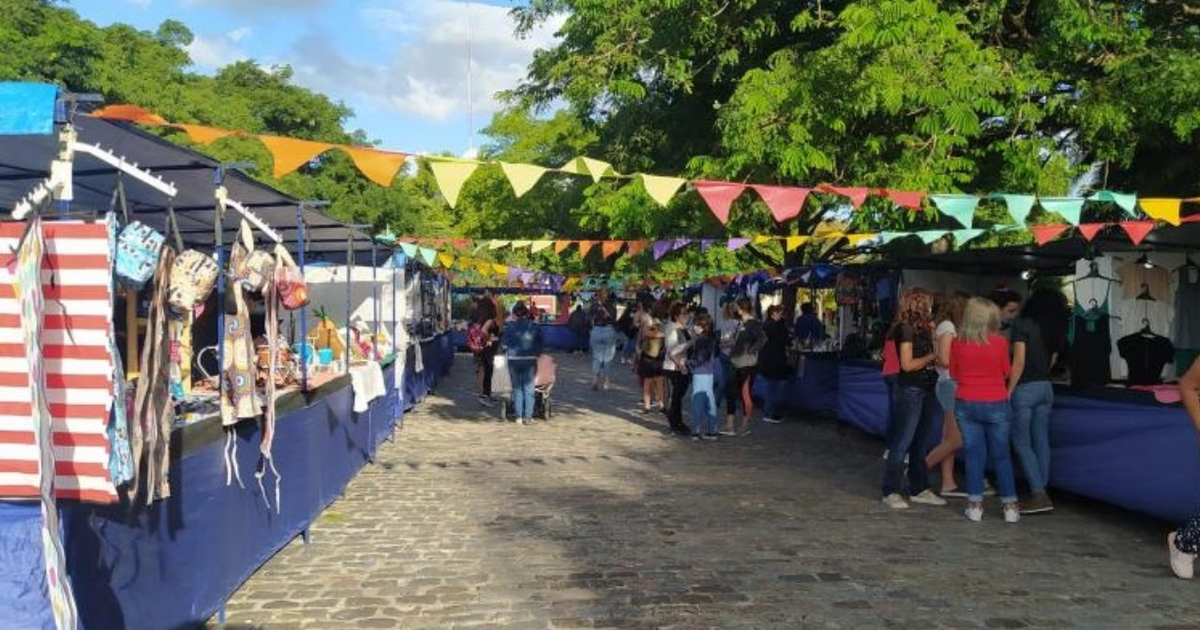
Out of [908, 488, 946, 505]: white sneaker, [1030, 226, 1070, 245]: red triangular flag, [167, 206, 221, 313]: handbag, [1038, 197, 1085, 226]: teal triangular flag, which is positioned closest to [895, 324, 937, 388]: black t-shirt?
[908, 488, 946, 505]: white sneaker

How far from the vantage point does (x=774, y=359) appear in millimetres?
13227

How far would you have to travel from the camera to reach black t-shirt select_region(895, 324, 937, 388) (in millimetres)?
7727

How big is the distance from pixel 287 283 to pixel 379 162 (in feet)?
3.27

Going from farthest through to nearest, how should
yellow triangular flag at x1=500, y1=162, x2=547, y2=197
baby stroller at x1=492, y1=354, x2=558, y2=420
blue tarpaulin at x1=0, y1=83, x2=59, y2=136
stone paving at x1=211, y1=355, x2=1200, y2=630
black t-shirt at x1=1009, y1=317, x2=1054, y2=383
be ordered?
baby stroller at x1=492, y1=354, x2=558, y2=420
black t-shirt at x1=1009, y1=317, x2=1054, y2=383
yellow triangular flag at x1=500, y1=162, x2=547, y2=197
stone paving at x1=211, y1=355, x2=1200, y2=630
blue tarpaulin at x1=0, y1=83, x2=59, y2=136

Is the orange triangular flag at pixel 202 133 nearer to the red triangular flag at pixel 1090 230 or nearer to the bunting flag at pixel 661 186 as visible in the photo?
the bunting flag at pixel 661 186

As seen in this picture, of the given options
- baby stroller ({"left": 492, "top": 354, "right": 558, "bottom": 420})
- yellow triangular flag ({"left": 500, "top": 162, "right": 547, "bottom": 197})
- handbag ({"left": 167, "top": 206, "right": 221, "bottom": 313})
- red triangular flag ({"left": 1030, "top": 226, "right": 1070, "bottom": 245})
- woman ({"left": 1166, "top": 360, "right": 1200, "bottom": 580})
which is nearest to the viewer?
handbag ({"left": 167, "top": 206, "right": 221, "bottom": 313})

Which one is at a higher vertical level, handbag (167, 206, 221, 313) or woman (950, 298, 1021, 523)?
handbag (167, 206, 221, 313)

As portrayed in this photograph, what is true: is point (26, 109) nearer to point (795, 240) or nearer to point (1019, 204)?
point (1019, 204)

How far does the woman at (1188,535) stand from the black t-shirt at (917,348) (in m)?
2.21

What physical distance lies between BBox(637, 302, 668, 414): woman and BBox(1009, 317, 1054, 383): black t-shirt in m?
5.99

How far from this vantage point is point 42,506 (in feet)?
10.4

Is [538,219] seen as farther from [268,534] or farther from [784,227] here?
[268,534]

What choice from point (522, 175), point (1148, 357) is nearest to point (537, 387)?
point (522, 175)

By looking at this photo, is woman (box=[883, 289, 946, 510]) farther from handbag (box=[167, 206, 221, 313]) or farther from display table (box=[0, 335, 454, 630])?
handbag (box=[167, 206, 221, 313])
